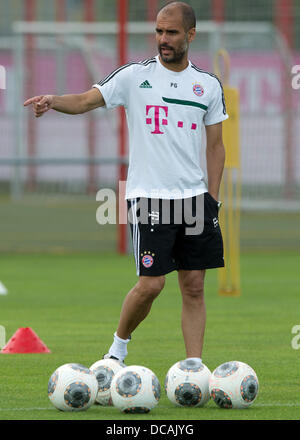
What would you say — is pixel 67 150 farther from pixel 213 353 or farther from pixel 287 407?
pixel 287 407

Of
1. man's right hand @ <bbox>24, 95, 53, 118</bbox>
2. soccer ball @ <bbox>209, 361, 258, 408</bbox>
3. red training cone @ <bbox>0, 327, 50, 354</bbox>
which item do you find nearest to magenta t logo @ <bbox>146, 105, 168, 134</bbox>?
man's right hand @ <bbox>24, 95, 53, 118</bbox>

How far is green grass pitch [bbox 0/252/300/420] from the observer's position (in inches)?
269

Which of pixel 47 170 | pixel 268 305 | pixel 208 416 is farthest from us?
pixel 47 170

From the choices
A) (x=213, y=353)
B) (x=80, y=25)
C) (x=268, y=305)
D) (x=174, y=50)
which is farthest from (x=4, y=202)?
(x=174, y=50)

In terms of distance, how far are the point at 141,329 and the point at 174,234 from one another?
3117 millimetres

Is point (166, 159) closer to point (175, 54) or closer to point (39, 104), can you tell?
point (175, 54)

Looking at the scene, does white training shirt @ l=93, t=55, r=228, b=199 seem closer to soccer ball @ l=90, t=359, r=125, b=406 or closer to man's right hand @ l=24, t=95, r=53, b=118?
man's right hand @ l=24, t=95, r=53, b=118

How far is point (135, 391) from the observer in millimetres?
6547

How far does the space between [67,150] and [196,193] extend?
15.2m

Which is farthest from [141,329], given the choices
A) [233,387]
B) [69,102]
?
[233,387]

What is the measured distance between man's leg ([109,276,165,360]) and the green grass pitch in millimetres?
373

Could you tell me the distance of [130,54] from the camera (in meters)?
21.2

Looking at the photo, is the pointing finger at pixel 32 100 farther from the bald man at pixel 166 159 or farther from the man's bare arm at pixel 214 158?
the man's bare arm at pixel 214 158

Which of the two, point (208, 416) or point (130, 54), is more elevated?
point (130, 54)
